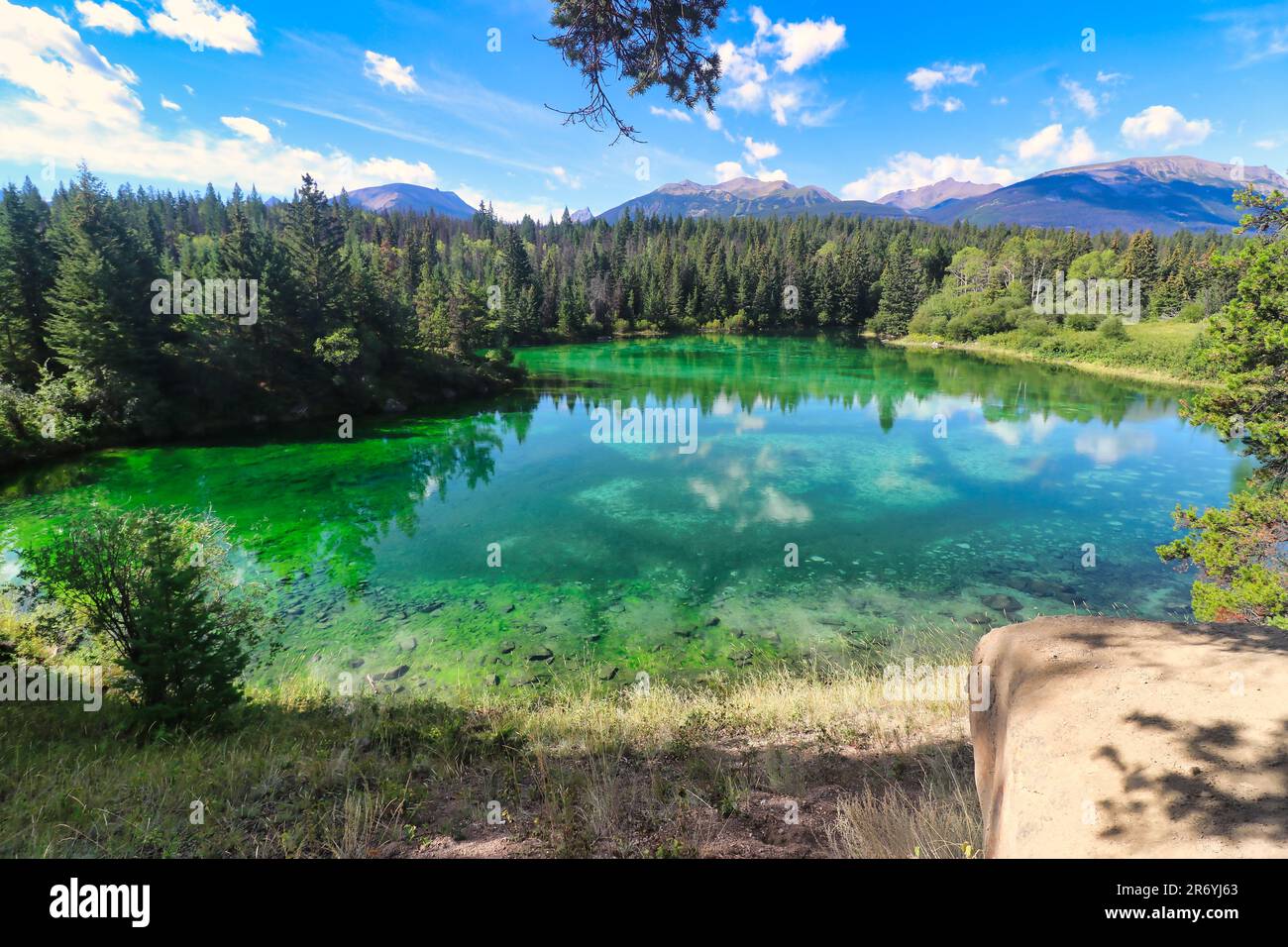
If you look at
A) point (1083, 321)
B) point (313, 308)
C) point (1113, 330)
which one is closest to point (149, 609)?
point (313, 308)

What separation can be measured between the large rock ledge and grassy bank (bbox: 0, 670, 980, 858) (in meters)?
1.12

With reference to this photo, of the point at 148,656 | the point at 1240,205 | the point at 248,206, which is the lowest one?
the point at 148,656

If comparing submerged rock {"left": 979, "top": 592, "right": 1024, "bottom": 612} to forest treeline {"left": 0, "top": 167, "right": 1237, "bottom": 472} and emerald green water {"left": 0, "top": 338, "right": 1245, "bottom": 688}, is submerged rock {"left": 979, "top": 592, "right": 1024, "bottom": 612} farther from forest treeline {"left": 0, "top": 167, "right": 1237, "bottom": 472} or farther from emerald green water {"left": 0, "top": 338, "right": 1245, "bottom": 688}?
forest treeline {"left": 0, "top": 167, "right": 1237, "bottom": 472}

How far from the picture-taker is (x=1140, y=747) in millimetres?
4043

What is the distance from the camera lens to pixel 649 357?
254ft

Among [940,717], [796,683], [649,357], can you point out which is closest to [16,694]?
[796,683]

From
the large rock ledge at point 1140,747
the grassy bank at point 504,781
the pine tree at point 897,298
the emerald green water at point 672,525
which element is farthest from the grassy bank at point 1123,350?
the large rock ledge at point 1140,747

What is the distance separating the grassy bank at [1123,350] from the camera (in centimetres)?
5775

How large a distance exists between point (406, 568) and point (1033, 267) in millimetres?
120298

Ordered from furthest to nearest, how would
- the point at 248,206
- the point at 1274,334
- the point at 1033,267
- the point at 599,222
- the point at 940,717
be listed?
1. the point at 599,222
2. the point at 248,206
3. the point at 1033,267
4. the point at 1274,334
5. the point at 940,717

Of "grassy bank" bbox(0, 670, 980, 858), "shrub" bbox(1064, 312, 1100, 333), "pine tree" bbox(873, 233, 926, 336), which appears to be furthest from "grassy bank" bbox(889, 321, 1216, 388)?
"grassy bank" bbox(0, 670, 980, 858)

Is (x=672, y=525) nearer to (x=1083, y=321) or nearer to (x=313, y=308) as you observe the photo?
(x=313, y=308)

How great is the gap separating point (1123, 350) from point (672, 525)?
72746mm

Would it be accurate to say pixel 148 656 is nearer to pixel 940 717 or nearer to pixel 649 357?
pixel 940 717
